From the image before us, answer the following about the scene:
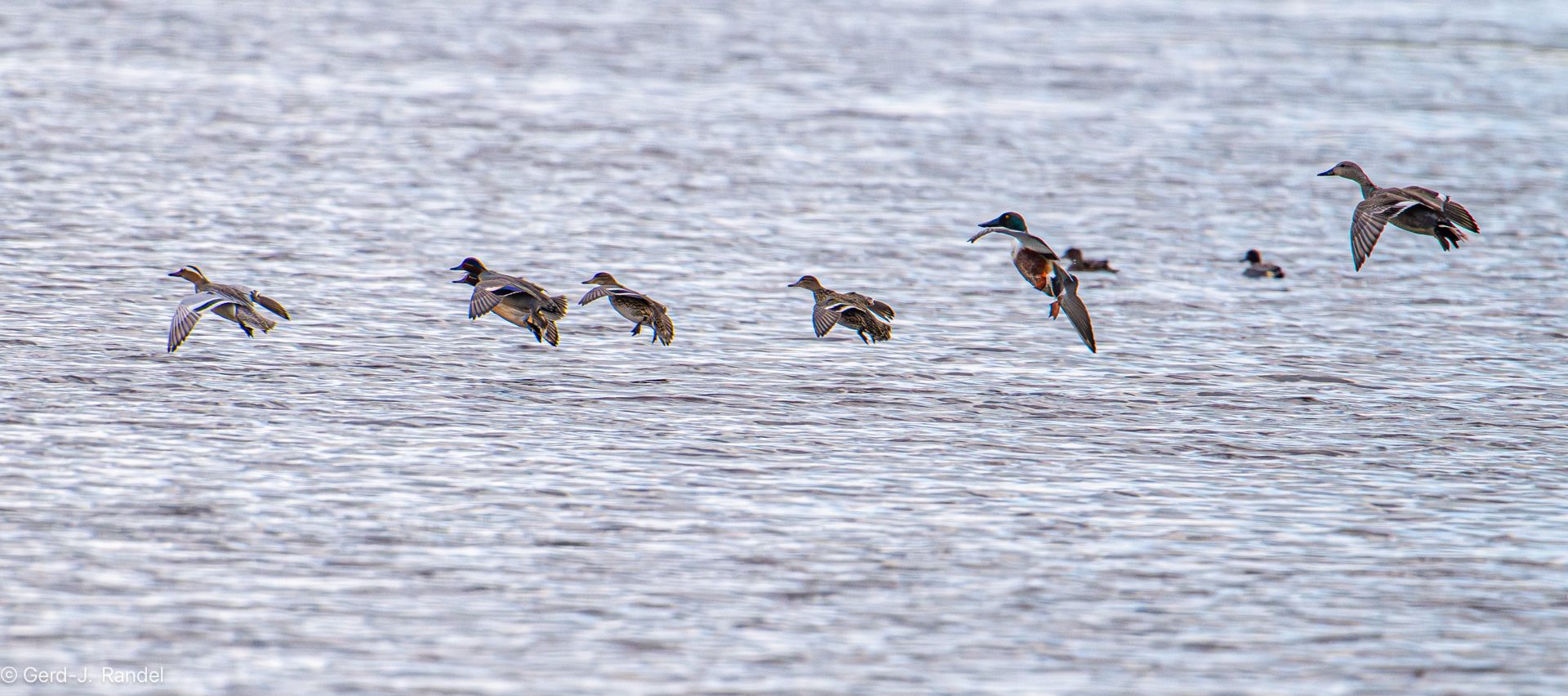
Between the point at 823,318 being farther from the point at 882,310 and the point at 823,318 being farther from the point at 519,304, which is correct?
the point at 519,304

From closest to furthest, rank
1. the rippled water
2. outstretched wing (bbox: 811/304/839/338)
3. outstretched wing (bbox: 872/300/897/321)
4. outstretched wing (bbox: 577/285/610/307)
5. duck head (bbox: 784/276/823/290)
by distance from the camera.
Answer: the rippled water
outstretched wing (bbox: 577/285/610/307)
outstretched wing (bbox: 811/304/839/338)
outstretched wing (bbox: 872/300/897/321)
duck head (bbox: 784/276/823/290)

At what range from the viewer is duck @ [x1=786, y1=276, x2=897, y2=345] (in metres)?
14.0

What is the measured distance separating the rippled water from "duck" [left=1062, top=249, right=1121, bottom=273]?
32 centimetres

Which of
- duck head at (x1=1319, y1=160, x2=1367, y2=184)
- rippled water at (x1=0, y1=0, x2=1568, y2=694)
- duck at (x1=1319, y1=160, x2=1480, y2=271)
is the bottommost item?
rippled water at (x1=0, y1=0, x2=1568, y2=694)

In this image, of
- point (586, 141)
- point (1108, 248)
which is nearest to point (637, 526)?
point (1108, 248)

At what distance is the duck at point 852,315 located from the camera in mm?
13977

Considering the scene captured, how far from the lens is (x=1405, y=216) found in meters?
13.5

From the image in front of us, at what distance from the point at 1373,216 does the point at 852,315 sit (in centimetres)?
A: 384

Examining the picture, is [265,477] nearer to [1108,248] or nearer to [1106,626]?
[1106,626]

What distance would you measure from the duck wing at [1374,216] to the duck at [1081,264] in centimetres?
427

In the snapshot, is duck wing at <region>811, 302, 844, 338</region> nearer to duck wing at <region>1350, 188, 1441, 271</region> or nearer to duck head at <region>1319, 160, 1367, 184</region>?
duck wing at <region>1350, 188, 1441, 271</region>

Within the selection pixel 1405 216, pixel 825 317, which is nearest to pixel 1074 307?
pixel 825 317

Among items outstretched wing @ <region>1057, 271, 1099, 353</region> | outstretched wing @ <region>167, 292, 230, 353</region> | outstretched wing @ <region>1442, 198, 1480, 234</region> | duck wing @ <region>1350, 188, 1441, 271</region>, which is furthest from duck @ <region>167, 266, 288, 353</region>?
outstretched wing @ <region>1442, 198, 1480, 234</region>

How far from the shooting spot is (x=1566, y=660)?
847cm
